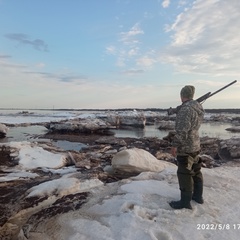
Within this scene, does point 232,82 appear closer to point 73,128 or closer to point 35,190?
point 35,190

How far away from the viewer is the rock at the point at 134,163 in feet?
25.6

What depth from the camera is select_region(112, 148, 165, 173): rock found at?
7.79 meters

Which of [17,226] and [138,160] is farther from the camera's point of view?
[138,160]

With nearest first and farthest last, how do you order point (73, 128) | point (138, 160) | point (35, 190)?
point (35, 190), point (138, 160), point (73, 128)

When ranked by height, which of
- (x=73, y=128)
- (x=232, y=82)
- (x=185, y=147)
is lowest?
(x=73, y=128)

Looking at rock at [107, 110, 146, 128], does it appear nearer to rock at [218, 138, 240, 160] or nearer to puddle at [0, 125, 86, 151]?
puddle at [0, 125, 86, 151]

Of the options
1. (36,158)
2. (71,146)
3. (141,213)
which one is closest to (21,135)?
(71,146)

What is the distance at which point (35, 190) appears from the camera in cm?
608

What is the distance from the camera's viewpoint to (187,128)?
491 cm

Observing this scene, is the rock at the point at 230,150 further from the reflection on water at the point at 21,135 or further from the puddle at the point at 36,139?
the reflection on water at the point at 21,135

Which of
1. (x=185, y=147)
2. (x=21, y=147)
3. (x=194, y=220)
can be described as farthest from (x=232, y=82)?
(x=21, y=147)

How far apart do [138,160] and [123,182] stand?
1.49 meters
